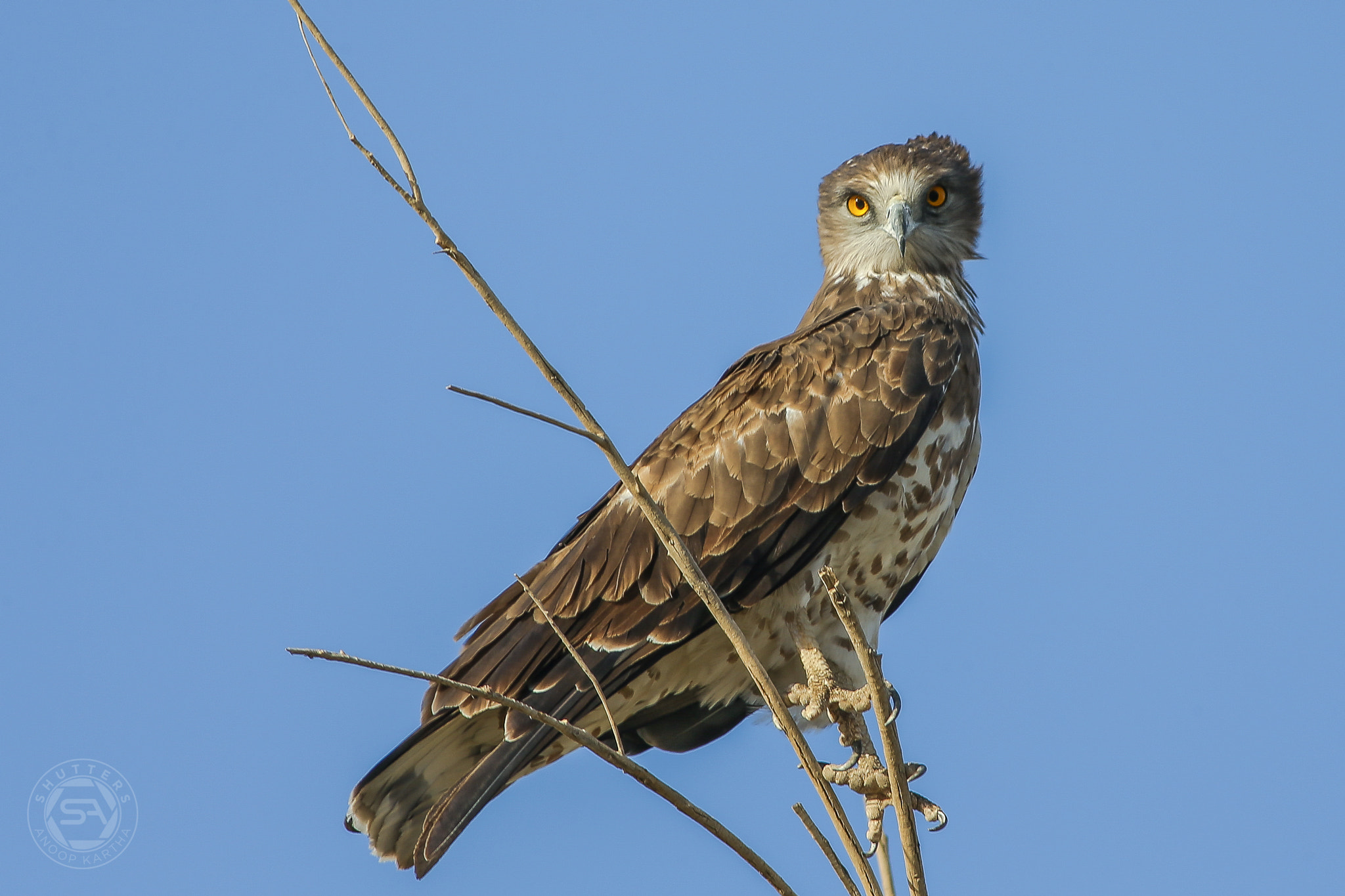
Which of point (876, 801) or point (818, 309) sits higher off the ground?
point (818, 309)

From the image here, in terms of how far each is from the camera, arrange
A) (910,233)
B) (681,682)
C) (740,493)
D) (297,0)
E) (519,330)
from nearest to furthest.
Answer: (519,330) → (297,0) → (740,493) → (681,682) → (910,233)

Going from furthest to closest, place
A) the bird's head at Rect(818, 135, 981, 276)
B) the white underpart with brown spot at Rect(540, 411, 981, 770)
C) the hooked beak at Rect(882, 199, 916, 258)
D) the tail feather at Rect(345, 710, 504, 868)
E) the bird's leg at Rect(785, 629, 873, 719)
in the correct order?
the bird's head at Rect(818, 135, 981, 276) → the hooked beak at Rect(882, 199, 916, 258) → the white underpart with brown spot at Rect(540, 411, 981, 770) → the tail feather at Rect(345, 710, 504, 868) → the bird's leg at Rect(785, 629, 873, 719)

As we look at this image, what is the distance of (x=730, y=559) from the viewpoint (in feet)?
19.5

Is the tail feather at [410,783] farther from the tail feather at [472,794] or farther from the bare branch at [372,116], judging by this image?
the bare branch at [372,116]

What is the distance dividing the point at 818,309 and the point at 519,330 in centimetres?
432

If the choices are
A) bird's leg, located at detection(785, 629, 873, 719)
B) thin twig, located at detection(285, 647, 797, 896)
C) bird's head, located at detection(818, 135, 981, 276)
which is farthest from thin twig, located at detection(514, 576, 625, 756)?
bird's head, located at detection(818, 135, 981, 276)

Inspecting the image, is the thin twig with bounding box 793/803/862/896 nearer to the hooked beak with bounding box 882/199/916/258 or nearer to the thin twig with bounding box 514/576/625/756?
the thin twig with bounding box 514/576/625/756

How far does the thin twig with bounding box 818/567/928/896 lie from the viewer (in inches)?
147

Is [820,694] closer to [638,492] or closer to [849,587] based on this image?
[849,587]

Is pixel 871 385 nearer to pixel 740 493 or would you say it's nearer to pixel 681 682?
pixel 740 493

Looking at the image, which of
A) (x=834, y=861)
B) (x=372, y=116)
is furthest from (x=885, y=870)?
(x=372, y=116)

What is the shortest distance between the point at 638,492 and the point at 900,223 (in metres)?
3.81

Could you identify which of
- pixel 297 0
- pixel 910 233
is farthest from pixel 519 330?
pixel 910 233

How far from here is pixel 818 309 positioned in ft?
24.5
